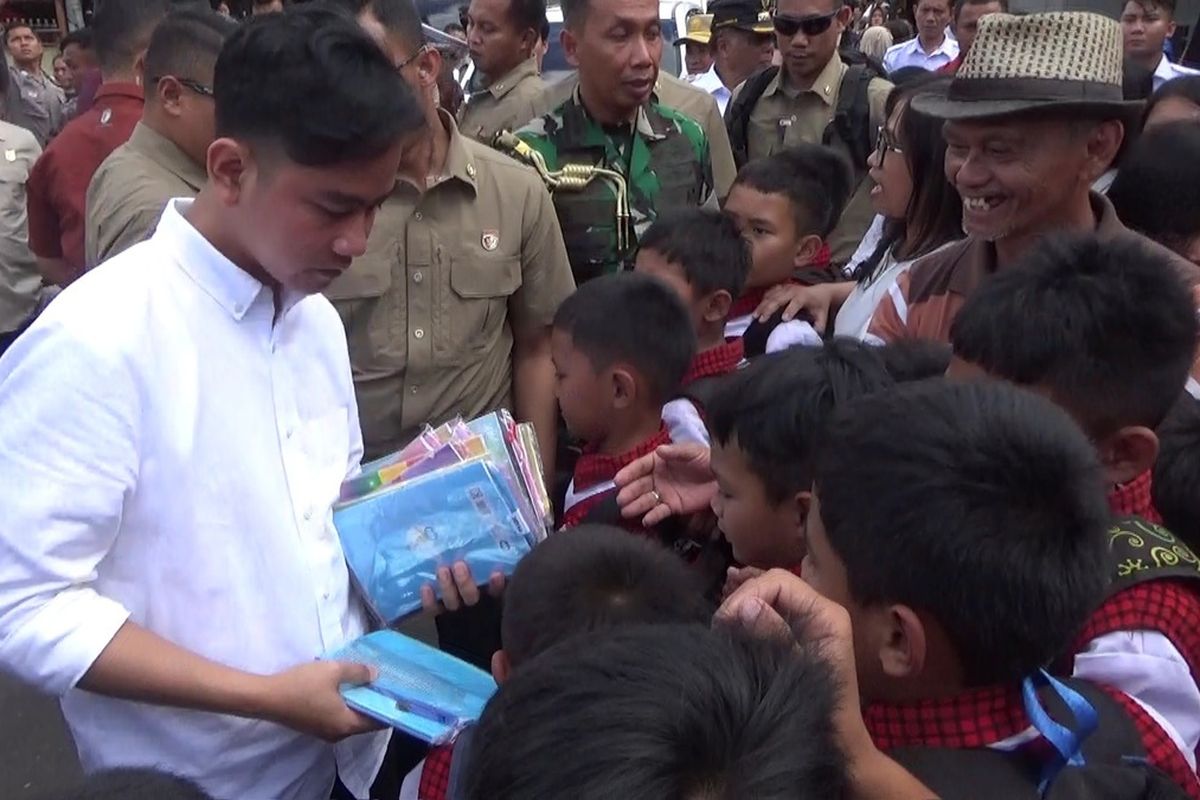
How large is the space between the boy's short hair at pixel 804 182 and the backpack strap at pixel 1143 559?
1965mm

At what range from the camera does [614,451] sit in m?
2.45

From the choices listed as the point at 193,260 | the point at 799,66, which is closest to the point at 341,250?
the point at 193,260

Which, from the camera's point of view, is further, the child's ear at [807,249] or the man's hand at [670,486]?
the child's ear at [807,249]

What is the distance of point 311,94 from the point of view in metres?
1.54

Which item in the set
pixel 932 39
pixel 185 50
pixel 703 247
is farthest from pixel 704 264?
pixel 932 39

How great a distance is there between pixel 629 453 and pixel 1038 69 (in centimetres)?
107

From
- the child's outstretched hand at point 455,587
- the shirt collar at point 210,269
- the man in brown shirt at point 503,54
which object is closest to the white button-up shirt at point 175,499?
the shirt collar at point 210,269

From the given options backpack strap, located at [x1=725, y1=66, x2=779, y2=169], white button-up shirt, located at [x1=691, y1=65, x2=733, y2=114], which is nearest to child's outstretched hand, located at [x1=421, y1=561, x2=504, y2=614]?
backpack strap, located at [x1=725, y1=66, x2=779, y2=169]

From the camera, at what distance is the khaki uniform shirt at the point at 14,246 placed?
454 cm

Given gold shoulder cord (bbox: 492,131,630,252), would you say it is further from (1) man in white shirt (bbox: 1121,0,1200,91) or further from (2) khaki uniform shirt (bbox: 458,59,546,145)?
(1) man in white shirt (bbox: 1121,0,1200,91)

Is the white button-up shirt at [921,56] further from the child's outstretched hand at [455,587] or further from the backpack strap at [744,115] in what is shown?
the child's outstretched hand at [455,587]

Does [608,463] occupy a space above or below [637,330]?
below

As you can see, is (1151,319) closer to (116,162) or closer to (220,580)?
(220,580)

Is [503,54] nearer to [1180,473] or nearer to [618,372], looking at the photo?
[618,372]
